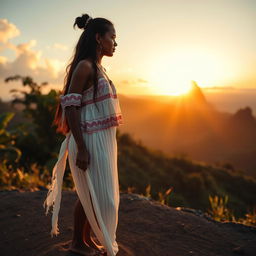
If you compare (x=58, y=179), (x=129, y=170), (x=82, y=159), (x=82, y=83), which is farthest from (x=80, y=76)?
(x=129, y=170)

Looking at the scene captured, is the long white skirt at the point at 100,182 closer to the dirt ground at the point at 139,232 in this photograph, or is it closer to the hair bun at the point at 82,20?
the dirt ground at the point at 139,232

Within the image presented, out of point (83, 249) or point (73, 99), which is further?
point (83, 249)

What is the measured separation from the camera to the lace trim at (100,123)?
2.57 metres

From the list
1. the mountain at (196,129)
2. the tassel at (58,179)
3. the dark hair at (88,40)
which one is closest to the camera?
the dark hair at (88,40)

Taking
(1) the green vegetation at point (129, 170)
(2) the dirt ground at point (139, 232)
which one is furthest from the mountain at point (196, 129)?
(2) the dirt ground at point (139, 232)

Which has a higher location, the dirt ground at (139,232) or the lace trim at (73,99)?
the lace trim at (73,99)

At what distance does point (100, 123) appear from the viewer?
2.59 m

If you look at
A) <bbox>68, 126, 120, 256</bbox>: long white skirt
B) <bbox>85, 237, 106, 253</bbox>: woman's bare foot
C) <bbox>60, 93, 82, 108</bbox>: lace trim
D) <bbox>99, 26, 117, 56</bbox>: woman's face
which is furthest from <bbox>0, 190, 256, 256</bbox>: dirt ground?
<bbox>99, 26, 117, 56</bbox>: woman's face

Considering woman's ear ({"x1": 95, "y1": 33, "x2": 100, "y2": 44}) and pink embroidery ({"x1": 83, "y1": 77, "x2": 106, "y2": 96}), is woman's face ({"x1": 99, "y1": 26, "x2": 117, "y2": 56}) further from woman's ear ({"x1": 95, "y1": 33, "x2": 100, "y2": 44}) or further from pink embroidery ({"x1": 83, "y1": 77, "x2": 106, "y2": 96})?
pink embroidery ({"x1": 83, "y1": 77, "x2": 106, "y2": 96})

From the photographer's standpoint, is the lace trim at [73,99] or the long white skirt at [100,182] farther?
the long white skirt at [100,182]

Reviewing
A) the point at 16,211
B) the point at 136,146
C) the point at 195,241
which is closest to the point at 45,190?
the point at 16,211

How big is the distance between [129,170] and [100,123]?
1171cm

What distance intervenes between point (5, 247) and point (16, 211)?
3.64 feet

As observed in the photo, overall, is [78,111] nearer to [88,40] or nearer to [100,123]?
[100,123]
